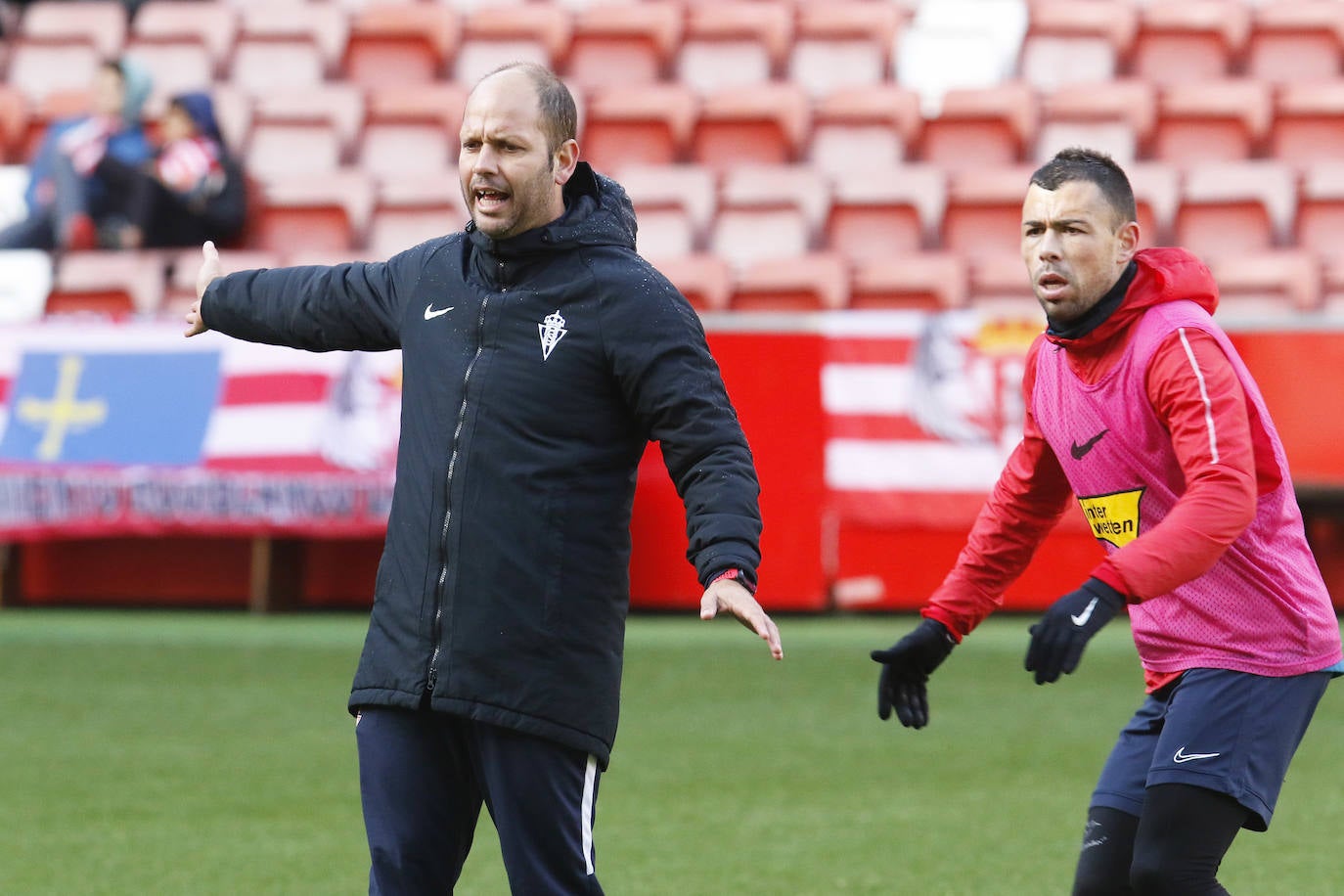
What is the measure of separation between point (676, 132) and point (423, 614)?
35.9ft

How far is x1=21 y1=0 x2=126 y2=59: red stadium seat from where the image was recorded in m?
15.7

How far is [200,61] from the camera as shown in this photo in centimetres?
1527

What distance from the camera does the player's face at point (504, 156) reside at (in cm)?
368

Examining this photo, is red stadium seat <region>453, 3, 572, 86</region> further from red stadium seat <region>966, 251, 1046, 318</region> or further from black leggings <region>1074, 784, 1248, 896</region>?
black leggings <region>1074, 784, 1248, 896</region>

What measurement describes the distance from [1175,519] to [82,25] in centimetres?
1401

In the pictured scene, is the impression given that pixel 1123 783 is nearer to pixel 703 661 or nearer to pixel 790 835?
pixel 790 835

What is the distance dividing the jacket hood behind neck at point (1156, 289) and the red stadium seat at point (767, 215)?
8991mm

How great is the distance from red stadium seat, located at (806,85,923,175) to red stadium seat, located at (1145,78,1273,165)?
1.79m

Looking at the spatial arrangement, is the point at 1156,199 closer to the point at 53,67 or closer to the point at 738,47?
the point at 738,47

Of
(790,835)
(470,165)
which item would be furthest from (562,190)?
(790,835)

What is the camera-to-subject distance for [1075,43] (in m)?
14.8

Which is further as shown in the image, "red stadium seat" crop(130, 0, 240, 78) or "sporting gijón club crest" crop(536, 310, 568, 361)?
"red stadium seat" crop(130, 0, 240, 78)

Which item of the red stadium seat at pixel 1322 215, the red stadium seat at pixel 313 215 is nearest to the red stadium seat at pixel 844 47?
→ the red stadium seat at pixel 1322 215

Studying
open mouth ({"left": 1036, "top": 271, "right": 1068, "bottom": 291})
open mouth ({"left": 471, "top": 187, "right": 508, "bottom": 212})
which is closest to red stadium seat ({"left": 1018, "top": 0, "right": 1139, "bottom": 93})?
open mouth ({"left": 1036, "top": 271, "right": 1068, "bottom": 291})
